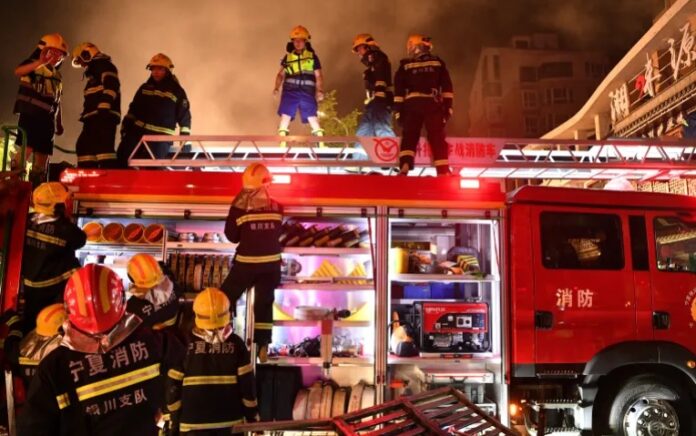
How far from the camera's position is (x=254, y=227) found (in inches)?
208

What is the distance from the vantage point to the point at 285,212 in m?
5.61

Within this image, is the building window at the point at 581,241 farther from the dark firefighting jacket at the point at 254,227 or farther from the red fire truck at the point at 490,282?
the dark firefighting jacket at the point at 254,227

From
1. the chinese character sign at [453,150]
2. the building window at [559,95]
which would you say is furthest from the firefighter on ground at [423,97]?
the building window at [559,95]

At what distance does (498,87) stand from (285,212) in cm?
6118

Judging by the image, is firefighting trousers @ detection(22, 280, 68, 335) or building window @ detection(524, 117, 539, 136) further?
building window @ detection(524, 117, 539, 136)

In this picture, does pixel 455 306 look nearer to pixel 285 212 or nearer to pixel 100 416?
pixel 285 212

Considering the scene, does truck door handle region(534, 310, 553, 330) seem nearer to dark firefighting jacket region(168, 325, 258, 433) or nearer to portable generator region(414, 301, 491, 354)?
portable generator region(414, 301, 491, 354)

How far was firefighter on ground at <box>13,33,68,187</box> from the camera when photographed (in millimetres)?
6668

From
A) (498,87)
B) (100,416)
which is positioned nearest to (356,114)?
(100,416)

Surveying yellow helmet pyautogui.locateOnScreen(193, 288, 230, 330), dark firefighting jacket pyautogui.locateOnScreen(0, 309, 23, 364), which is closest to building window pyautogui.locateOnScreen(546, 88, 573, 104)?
yellow helmet pyautogui.locateOnScreen(193, 288, 230, 330)

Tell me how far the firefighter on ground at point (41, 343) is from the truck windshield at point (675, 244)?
553 centimetres

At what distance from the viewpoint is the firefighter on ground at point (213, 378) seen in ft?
13.7

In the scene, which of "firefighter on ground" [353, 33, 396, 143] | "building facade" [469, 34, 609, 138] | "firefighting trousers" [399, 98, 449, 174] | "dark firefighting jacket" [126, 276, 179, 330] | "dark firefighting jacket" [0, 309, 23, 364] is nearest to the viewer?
"dark firefighting jacket" [0, 309, 23, 364]

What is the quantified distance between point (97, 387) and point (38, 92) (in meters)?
5.32
